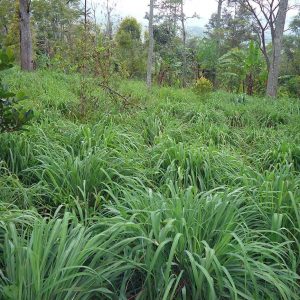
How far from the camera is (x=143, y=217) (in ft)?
7.71

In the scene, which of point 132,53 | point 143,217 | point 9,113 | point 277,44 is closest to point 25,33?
point 132,53

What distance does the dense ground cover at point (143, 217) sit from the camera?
1879mm

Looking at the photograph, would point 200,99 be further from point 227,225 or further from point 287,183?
point 227,225

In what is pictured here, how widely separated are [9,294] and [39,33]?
25.1 meters

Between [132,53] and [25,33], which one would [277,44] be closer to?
[25,33]

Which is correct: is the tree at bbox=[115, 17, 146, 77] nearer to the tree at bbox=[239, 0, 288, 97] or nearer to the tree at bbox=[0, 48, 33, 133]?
the tree at bbox=[239, 0, 288, 97]

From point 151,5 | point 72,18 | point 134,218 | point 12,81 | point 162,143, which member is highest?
point 72,18

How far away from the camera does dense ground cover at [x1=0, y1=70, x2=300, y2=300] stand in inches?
74.0

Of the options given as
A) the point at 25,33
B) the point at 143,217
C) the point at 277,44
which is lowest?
the point at 143,217

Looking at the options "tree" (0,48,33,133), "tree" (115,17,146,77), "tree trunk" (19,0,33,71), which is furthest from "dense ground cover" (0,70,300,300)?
"tree" (115,17,146,77)

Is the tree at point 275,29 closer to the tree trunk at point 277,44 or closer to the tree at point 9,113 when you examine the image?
the tree trunk at point 277,44

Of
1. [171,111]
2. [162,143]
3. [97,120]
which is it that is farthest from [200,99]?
[162,143]

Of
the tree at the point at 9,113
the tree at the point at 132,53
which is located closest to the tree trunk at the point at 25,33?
the tree at the point at 132,53

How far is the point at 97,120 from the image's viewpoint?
5.31m
